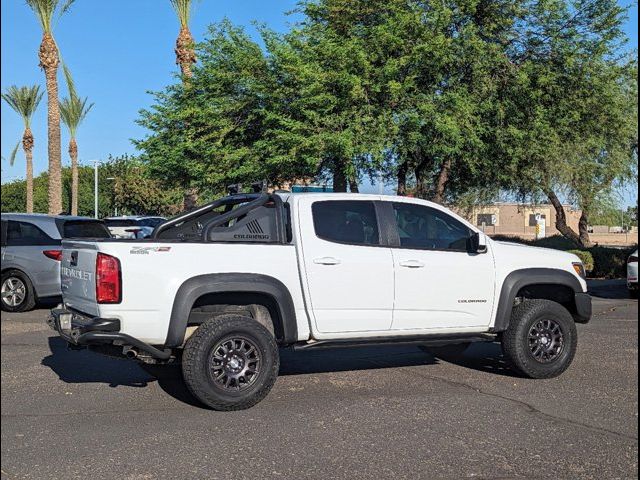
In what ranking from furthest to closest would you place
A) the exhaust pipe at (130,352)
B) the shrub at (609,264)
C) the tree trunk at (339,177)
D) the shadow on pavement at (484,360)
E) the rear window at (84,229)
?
the shrub at (609,264), the tree trunk at (339,177), the rear window at (84,229), the shadow on pavement at (484,360), the exhaust pipe at (130,352)

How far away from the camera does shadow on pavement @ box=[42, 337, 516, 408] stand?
707 cm

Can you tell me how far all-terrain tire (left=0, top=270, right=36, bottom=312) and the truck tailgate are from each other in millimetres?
5780

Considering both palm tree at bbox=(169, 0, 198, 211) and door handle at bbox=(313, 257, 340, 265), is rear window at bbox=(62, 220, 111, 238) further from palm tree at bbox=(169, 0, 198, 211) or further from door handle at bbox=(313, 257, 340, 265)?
palm tree at bbox=(169, 0, 198, 211)

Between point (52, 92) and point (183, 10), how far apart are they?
842cm

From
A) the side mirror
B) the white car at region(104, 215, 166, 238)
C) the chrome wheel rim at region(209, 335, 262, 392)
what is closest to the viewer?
the chrome wheel rim at region(209, 335, 262, 392)

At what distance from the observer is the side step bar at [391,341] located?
21.0ft

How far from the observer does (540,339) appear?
23.8 feet

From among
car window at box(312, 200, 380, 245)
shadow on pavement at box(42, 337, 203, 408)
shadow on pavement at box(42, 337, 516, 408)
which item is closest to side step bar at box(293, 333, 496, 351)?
shadow on pavement at box(42, 337, 516, 408)

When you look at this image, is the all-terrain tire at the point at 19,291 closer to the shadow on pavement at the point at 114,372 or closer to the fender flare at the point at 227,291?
the shadow on pavement at the point at 114,372

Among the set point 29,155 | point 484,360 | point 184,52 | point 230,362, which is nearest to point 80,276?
point 230,362

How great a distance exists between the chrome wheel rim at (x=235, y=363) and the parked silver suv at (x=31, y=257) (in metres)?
6.50

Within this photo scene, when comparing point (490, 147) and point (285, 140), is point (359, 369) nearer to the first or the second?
point (285, 140)

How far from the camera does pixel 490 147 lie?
18844 mm

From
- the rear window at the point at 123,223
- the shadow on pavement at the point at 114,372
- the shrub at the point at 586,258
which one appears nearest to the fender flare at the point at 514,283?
the shadow on pavement at the point at 114,372
